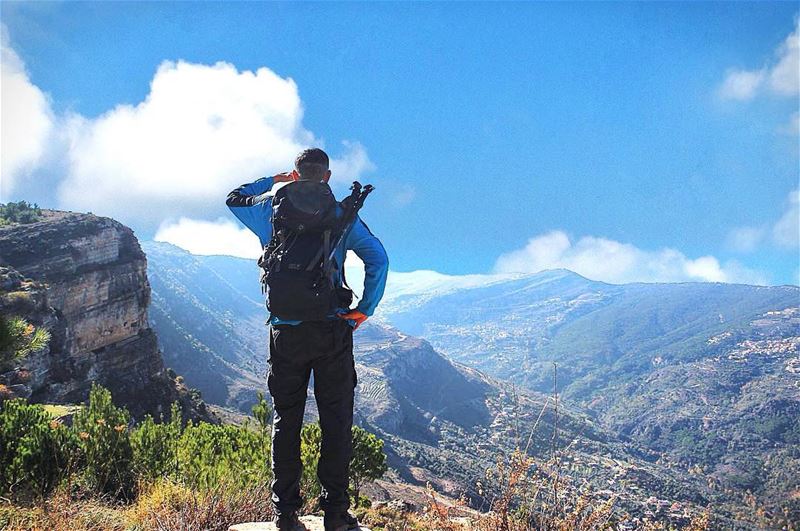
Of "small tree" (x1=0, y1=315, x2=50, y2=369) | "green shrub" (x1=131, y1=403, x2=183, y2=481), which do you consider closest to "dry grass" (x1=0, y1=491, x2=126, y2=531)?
"green shrub" (x1=131, y1=403, x2=183, y2=481)

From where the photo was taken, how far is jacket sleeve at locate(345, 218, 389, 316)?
12.0 ft

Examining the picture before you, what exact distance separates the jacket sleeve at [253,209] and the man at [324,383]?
1.52ft

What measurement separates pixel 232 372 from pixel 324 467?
467 ft

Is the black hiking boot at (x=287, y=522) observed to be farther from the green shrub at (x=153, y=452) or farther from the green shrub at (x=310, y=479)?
the green shrub at (x=153, y=452)

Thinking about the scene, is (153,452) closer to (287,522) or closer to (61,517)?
(61,517)

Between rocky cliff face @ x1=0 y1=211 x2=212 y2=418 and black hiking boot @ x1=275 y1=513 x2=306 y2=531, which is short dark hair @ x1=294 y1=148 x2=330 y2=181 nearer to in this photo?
black hiking boot @ x1=275 y1=513 x2=306 y2=531

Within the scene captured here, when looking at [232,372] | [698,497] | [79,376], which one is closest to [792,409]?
[698,497]

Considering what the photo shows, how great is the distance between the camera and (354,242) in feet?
12.1

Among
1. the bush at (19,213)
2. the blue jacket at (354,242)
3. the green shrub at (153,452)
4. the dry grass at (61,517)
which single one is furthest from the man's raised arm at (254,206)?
the bush at (19,213)

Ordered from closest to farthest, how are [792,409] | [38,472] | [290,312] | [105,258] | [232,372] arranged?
[290,312], [38,472], [105,258], [232,372], [792,409]

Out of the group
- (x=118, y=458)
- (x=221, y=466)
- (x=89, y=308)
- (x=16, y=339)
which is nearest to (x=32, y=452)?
(x=118, y=458)

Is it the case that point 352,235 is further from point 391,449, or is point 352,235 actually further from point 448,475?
point 391,449

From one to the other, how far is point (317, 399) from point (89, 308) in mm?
66042

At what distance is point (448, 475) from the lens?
292 feet
